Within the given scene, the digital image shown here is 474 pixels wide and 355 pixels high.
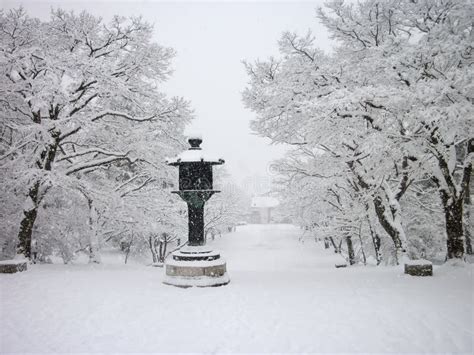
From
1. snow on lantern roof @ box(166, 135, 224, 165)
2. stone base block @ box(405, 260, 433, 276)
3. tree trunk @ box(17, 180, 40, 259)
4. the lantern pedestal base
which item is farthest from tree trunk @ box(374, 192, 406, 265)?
tree trunk @ box(17, 180, 40, 259)

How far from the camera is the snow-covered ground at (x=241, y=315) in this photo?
15.2 feet

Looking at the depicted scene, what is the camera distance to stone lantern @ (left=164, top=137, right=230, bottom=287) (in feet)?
28.4

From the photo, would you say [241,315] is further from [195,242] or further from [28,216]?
[28,216]

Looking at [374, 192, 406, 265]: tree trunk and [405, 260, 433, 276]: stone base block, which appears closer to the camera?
[405, 260, 433, 276]: stone base block

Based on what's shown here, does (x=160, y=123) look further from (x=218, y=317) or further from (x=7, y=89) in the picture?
(x=218, y=317)

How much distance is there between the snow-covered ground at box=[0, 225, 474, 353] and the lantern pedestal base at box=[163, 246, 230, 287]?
345mm

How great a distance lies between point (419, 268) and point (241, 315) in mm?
6150

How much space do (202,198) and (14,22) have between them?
929cm

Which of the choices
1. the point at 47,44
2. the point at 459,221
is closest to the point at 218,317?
the point at 459,221

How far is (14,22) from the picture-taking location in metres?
11.3

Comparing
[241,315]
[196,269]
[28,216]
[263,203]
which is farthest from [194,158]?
[263,203]

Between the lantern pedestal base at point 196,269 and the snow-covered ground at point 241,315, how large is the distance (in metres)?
0.35

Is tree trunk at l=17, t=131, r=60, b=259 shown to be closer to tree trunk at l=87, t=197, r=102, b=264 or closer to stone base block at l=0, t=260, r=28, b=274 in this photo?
stone base block at l=0, t=260, r=28, b=274

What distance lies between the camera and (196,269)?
866 centimetres
